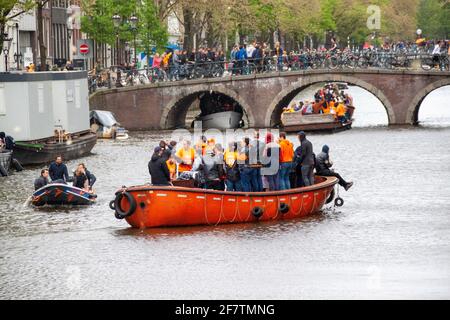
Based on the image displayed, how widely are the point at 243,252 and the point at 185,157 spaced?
198 inches

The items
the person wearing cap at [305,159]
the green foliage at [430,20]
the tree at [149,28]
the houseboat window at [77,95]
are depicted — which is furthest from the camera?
the green foliage at [430,20]

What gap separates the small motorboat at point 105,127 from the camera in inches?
2420

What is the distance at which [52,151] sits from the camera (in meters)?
Result: 48.2

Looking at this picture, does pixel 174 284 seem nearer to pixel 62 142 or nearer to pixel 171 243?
pixel 171 243

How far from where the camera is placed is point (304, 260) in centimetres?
2736

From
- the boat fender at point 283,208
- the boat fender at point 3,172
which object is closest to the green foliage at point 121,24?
the boat fender at point 3,172

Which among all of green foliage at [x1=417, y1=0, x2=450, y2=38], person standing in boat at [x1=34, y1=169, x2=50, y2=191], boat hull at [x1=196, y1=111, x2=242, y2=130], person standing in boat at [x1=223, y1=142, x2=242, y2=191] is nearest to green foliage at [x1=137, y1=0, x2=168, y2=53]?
boat hull at [x1=196, y1=111, x2=242, y2=130]

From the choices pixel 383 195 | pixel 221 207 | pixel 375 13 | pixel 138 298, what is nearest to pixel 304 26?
pixel 375 13

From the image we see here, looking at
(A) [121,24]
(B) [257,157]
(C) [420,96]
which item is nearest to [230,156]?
(B) [257,157]

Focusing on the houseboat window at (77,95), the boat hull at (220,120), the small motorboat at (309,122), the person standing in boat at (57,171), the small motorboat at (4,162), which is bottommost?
the boat hull at (220,120)

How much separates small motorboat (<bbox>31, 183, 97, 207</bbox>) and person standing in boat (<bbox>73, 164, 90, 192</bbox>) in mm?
360

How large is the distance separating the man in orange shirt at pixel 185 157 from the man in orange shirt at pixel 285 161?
2.11m

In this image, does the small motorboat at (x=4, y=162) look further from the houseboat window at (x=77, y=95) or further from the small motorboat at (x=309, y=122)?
the small motorboat at (x=309, y=122)

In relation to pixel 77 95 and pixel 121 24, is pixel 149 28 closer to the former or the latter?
pixel 121 24
